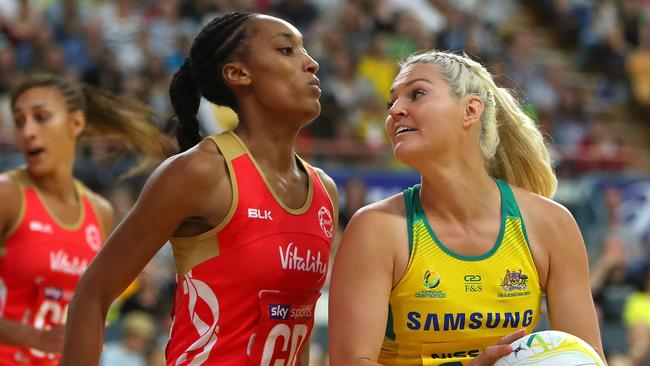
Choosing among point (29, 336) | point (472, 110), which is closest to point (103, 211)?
point (29, 336)

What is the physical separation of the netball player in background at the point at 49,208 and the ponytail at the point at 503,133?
66.1 inches

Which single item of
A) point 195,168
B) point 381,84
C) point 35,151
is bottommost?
point 195,168

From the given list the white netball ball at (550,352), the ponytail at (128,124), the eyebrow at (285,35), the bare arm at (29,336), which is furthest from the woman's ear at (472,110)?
the bare arm at (29,336)

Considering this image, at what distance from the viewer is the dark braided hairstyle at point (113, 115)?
5.06 meters

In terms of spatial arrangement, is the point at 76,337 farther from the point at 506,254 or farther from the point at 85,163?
the point at 85,163

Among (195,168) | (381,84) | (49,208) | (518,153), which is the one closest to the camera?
(195,168)

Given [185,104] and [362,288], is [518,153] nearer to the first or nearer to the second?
[362,288]

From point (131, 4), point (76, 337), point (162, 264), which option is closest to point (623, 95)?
point (131, 4)

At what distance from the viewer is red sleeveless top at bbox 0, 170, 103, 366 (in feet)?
16.1

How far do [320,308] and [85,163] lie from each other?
228 centimetres

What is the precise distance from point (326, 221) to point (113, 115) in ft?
5.66

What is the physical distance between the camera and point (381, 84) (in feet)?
40.5

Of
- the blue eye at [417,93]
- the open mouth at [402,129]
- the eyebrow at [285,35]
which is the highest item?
the eyebrow at [285,35]

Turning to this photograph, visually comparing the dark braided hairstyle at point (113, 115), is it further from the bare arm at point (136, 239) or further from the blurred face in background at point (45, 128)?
the bare arm at point (136, 239)
